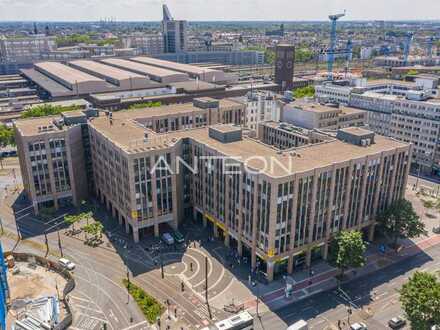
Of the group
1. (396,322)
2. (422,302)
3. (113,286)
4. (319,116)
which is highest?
(319,116)

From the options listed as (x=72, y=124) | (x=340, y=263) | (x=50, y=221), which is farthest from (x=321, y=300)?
(x=72, y=124)

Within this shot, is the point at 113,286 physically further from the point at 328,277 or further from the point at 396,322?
the point at 396,322

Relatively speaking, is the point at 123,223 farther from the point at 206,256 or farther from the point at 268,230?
the point at 268,230

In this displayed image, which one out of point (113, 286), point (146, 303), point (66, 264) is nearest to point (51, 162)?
point (66, 264)

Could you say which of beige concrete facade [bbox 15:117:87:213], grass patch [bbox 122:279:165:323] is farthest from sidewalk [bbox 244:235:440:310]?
beige concrete facade [bbox 15:117:87:213]

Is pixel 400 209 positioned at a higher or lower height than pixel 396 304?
higher

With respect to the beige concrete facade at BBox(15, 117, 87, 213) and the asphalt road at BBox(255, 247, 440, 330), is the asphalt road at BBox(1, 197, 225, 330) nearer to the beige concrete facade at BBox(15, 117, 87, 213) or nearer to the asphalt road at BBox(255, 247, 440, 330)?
the beige concrete facade at BBox(15, 117, 87, 213)

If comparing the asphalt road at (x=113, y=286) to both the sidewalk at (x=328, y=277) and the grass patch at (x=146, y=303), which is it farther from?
the sidewalk at (x=328, y=277)

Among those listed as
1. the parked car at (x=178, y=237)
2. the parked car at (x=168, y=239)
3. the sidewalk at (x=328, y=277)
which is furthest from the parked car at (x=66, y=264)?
the sidewalk at (x=328, y=277)
